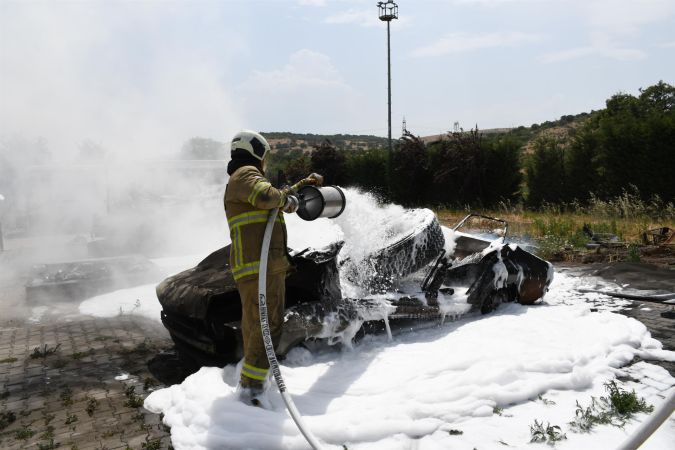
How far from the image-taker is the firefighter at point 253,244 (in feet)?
11.5

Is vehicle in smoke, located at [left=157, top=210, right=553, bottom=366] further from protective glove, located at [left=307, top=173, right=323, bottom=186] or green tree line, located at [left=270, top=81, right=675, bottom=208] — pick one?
green tree line, located at [left=270, top=81, right=675, bottom=208]

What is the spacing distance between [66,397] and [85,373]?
1.87 ft

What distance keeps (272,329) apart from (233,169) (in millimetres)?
1173

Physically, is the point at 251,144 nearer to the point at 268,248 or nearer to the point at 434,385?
the point at 268,248

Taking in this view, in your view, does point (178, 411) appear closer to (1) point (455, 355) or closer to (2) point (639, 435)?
(1) point (455, 355)

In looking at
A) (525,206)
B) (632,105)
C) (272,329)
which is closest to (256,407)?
(272,329)

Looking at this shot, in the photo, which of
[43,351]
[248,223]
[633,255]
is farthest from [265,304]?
[633,255]

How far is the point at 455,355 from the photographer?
4.17 metres

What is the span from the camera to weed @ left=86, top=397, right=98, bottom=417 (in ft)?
12.1

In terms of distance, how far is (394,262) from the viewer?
5039 mm

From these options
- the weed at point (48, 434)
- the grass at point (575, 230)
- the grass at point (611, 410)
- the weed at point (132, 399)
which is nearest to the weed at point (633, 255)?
the grass at point (575, 230)

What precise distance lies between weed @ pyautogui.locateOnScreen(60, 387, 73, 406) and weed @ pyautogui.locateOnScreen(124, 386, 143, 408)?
15.0 inches

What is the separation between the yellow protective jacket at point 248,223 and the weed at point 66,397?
62.9 inches

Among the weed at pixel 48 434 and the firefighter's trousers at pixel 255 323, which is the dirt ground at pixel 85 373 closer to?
the weed at pixel 48 434
